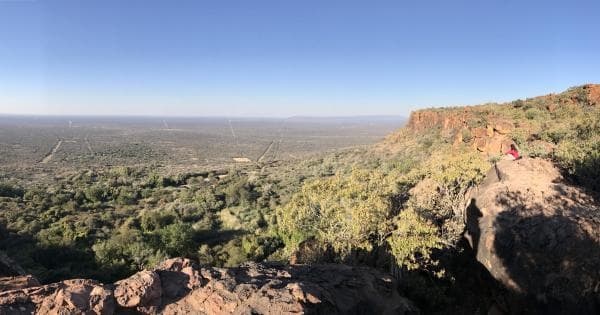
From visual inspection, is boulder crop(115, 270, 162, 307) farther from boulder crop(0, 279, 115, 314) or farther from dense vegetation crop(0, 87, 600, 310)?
dense vegetation crop(0, 87, 600, 310)

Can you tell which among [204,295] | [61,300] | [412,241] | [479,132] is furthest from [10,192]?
[479,132]

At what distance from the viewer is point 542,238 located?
30.4ft

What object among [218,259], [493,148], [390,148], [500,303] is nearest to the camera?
[500,303]

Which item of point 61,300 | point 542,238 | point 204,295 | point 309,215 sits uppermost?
point 61,300

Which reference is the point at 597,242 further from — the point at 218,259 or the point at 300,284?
the point at 218,259

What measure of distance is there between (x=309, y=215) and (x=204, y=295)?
266 inches

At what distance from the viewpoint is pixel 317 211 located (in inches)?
511

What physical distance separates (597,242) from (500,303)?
2.78 m

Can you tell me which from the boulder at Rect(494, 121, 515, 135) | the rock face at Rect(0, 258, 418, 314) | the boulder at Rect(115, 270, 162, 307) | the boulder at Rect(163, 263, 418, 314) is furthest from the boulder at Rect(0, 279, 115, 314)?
the boulder at Rect(494, 121, 515, 135)

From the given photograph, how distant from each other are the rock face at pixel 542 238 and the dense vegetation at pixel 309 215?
1.25m

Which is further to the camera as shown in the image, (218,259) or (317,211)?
(218,259)

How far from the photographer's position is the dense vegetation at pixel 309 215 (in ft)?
36.8

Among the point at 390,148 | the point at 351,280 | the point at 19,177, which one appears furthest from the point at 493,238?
the point at 19,177

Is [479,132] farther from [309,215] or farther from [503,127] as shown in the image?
[309,215]
